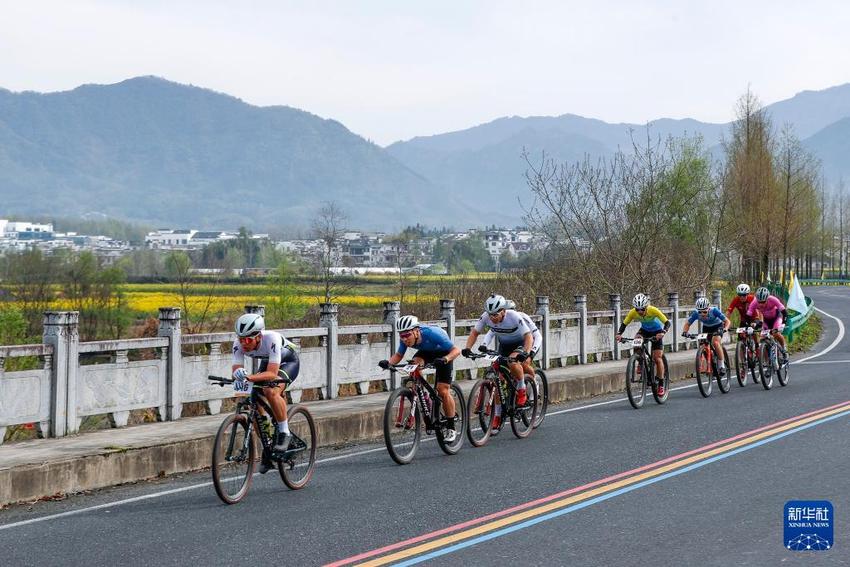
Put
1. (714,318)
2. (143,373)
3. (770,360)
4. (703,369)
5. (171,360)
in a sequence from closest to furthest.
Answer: (143,373)
(171,360)
(703,369)
(714,318)
(770,360)

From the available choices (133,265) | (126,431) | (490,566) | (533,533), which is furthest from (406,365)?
(133,265)

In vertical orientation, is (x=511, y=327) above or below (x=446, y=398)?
above

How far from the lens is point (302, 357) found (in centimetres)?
1639

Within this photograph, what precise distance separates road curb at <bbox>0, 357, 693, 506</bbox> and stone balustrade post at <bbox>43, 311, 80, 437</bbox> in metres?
1.44

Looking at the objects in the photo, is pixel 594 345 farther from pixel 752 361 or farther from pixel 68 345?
pixel 68 345

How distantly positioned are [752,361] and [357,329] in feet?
26.5

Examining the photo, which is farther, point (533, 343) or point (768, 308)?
point (768, 308)

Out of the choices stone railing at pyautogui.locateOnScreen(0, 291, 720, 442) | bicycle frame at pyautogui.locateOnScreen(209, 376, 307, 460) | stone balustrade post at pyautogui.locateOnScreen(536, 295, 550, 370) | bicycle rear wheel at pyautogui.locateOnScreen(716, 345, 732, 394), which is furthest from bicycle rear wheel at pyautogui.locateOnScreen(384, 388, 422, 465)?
stone balustrade post at pyautogui.locateOnScreen(536, 295, 550, 370)

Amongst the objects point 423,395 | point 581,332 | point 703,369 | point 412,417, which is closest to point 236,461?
point 412,417

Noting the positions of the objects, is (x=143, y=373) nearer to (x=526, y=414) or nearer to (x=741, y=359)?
(x=526, y=414)

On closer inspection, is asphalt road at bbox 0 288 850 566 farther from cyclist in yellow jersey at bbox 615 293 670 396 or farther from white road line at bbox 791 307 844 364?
white road line at bbox 791 307 844 364

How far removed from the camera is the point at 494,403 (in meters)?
13.9

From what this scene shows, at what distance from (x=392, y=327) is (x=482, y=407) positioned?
16.4 feet

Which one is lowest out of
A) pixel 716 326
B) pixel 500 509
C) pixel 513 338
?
pixel 500 509
